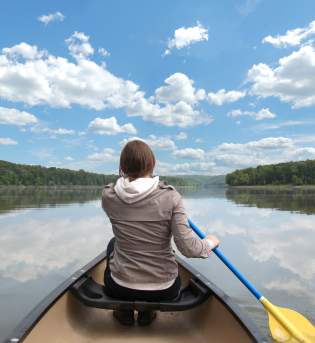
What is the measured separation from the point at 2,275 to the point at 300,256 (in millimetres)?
6773

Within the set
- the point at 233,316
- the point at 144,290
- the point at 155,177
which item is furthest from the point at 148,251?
the point at 233,316

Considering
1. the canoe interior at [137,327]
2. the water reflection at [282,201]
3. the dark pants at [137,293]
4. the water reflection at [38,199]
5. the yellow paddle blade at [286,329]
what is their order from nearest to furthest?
the dark pants at [137,293], the canoe interior at [137,327], the yellow paddle blade at [286,329], the water reflection at [282,201], the water reflection at [38,199]

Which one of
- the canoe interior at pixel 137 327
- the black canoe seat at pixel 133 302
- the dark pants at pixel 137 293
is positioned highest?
the dark pants at pixel 137 293

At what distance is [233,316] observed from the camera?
3.25 m

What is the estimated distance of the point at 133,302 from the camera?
125 inches

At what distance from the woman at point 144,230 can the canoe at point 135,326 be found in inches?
8.1

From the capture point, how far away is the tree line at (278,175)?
4218 inches

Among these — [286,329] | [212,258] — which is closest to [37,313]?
[286,329]

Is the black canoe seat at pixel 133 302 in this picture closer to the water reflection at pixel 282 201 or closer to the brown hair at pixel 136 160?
the brown hair at pixel 136 160

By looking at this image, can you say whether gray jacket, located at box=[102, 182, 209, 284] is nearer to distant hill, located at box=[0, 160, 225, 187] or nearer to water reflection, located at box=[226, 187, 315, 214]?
water reflection, located at box=[226, 187, 315, 214]

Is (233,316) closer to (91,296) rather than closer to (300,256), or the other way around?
(91,296)

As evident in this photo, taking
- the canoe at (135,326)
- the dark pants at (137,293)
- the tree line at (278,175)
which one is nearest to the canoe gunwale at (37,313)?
the canoe at (135,326)

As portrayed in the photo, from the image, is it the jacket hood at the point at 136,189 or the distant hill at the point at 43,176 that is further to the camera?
the distant hill at the point at 43,176

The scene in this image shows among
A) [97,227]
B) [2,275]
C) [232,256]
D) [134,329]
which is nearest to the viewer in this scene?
[134,329]
